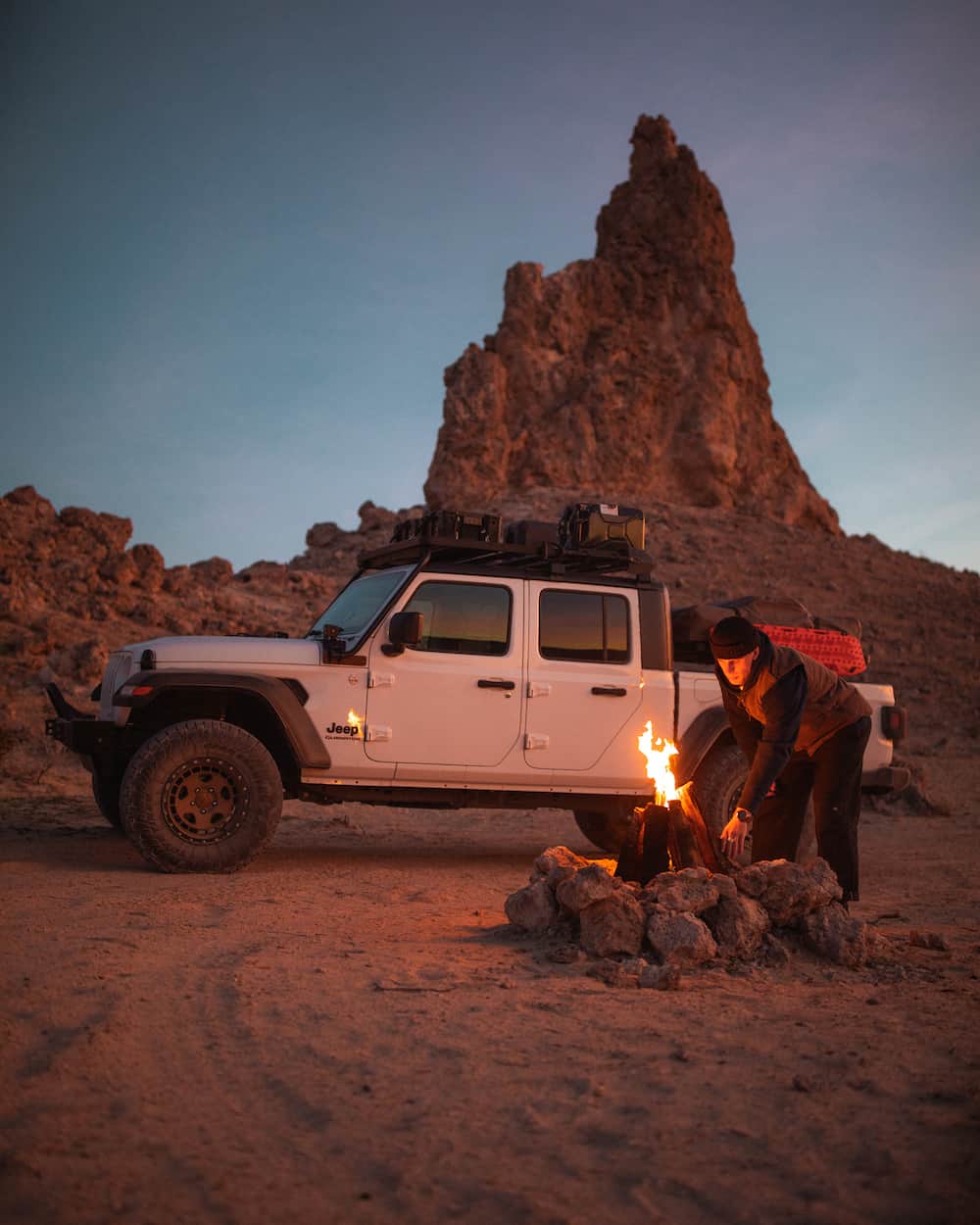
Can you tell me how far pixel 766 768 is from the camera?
15.0ft

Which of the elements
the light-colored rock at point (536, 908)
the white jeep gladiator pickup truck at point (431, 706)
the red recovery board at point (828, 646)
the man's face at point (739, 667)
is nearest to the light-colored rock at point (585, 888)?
the light-colored rock at point (536, 908)

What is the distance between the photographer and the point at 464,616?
21.8ft

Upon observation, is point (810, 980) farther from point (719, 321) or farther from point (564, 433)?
point (719, 321)

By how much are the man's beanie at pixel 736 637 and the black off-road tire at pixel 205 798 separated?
9.42ft

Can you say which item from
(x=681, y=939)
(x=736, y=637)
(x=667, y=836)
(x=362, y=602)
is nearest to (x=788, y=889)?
(x=681, y=939)

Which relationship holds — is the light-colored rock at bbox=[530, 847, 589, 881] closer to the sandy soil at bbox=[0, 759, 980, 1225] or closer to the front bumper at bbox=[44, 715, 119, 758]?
the sandy soil at bbox=[0, 759, 980, 1225]

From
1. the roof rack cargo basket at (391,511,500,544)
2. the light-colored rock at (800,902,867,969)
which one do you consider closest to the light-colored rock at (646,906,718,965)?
the light-colored rock at (800,902,867,969)

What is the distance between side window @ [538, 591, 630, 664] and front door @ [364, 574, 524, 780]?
23 cm

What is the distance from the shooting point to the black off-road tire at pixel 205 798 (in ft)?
19.3

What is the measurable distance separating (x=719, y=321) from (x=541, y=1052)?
6969cm

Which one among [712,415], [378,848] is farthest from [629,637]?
[712,415]

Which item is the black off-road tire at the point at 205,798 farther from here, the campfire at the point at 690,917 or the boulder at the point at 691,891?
the boulder at the point at 691,891

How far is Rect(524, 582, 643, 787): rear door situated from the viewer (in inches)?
263

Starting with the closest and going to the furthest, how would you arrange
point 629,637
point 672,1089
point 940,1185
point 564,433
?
point 940,1185
point 672,1089
point 629,637
point 564,433
